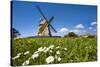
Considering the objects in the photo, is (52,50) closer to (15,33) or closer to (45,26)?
(45,26)

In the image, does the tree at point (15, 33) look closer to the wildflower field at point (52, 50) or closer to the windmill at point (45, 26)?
the wildflower field at point (52, 50)

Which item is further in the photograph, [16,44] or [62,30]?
[62,30]

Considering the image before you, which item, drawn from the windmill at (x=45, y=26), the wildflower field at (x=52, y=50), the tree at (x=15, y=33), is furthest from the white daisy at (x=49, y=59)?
the tree at (x=15, y=33)

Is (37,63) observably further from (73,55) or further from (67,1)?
(67,1)

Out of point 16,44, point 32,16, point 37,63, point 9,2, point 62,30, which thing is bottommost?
point 37,63

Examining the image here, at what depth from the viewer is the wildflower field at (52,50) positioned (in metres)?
2.28

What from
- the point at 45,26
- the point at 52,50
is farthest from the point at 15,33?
the point at 52,50

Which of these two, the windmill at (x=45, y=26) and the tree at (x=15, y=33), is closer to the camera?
the tree at (x=15, y=33)

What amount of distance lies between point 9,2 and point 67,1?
70 cm

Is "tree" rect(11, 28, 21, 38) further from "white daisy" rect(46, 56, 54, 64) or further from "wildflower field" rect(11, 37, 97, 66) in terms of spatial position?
"white daisy" rect(46, 56, 54, 64)

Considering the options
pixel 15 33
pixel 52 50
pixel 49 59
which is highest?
pixel 15 33

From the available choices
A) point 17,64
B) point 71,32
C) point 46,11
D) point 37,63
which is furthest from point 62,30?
point 17,64

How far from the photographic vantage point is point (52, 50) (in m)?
2.40

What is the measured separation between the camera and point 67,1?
2.49 meters
